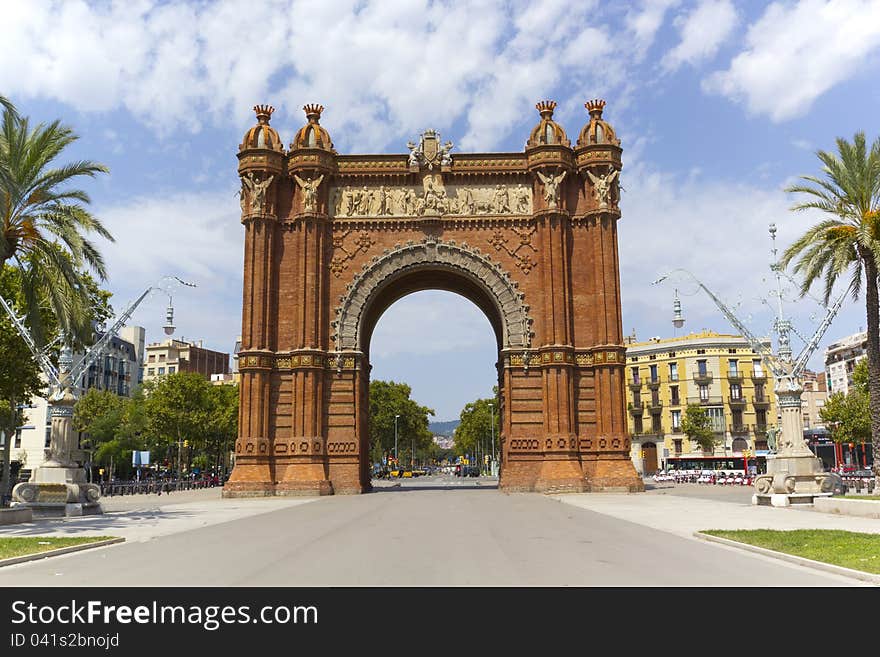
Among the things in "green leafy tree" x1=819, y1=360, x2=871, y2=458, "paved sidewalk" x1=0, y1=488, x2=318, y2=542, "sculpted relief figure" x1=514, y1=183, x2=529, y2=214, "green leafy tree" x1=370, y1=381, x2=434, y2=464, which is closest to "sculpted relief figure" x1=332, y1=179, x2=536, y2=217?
"sculpted relief figure" x1=514, y1=183, x2=529, y2=214

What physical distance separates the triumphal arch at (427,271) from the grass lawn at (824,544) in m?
20.1

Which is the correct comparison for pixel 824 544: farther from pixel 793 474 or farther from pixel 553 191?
pixel 553 191

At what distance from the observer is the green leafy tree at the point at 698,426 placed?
240ft

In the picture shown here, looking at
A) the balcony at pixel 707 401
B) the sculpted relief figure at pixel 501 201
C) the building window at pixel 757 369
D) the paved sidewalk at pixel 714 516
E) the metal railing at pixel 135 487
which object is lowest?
the metal railing at pixel 135 487

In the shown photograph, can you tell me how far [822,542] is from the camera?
45.0ft

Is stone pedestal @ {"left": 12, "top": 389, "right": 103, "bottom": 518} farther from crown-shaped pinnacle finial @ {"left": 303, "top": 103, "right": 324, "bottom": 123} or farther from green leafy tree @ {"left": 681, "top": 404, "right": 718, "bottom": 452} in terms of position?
green leafy tree @ {"left": 681, "top": 404, "right": 718, "bottom": 452}

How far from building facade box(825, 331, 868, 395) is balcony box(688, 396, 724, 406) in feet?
68.1

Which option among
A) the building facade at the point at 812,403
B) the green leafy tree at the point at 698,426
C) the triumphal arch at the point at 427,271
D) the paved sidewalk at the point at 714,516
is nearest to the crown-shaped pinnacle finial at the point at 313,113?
the triumphal arch at the point at 427,271

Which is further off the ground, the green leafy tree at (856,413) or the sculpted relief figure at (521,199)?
the sculpted relief figure at (521,199)

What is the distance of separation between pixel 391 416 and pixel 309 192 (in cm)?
6529

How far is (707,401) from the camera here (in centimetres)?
7869

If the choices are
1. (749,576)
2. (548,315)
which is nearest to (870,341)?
(548,315)

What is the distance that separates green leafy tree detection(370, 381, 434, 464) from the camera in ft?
328

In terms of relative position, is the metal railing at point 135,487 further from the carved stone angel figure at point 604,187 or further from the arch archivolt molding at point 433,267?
the carved stone angel figure at point 604,187
